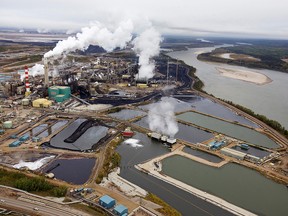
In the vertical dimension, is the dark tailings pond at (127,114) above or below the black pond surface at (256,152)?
above

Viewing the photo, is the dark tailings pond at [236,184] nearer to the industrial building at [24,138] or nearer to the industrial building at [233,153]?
the industrial building at [233,153]

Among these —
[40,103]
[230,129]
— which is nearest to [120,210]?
[230,129]

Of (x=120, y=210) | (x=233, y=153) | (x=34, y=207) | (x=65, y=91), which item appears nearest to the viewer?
(x=120, y=210)

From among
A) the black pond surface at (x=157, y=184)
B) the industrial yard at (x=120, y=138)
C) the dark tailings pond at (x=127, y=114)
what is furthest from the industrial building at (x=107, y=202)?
the dark tailings pond at (x=127, y=114)

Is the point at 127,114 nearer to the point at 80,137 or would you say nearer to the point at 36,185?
the point at 80,137

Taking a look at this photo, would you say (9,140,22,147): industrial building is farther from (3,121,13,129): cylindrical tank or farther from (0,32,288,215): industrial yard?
(3,121,13,129): cylindrical tank

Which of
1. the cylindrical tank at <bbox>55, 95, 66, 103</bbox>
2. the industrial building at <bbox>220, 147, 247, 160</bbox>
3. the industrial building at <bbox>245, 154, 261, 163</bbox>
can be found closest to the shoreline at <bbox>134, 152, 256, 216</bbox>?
the industrial building at <bbox>220, 147, 247, 160</bbox>

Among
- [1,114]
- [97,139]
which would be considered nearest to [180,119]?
[97,139]
